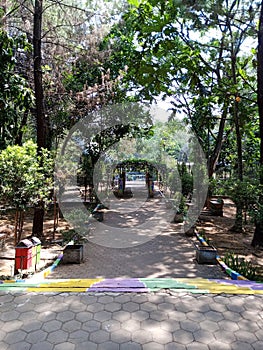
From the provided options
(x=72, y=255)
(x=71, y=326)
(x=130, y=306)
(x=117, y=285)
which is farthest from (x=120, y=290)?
(x=72, y=255)

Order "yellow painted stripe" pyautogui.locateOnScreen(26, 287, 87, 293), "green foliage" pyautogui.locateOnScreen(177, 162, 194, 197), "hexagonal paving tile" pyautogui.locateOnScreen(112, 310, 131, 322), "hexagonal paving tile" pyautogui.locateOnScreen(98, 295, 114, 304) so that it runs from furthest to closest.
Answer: "green foliage" pyautogui.locateOnScreen(177, 162, 194, 197) < "yellow painted stripe" pyautogui.locateOnScreen(26, 287, 87, 293) < "hexagonal paving tile" pyautogui.locateOnScreen(98, 295, 114, 304) < "hexagonal paving tile" pyautogui.locateOnScreen(112, 310, 131, 322)

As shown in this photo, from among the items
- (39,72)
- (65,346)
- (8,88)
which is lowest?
(65,346)

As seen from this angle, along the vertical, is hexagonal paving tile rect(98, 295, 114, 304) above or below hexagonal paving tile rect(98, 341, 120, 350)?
above

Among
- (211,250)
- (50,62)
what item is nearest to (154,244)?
(211,250)

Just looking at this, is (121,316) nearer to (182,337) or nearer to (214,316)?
(182,337)

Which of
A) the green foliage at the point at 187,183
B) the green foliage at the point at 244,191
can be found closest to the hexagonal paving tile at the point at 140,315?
the green foliage at the point at 244,191

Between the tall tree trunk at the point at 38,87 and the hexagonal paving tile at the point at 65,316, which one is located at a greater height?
the tall tree trunk at the point at 38,87

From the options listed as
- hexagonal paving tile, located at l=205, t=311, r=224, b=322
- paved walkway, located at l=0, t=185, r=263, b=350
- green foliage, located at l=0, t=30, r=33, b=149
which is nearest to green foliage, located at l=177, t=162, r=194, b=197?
green foliage, located at l=0, t=30, r=33, b=149

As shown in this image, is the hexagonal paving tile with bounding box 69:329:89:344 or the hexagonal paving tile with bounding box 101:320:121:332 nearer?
the hexagonal paving tile with bounding box 69:329:89:344

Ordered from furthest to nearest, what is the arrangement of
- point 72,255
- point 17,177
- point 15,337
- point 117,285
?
point 72,255, point 17,177, point 117,285, point 15,337

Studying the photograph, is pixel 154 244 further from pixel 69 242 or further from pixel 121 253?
pixel 69 242

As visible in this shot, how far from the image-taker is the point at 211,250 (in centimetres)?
569

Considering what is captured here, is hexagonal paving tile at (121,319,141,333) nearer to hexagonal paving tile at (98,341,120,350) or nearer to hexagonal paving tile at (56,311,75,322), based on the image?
hexagonal paving tile at (98,341,120,350)

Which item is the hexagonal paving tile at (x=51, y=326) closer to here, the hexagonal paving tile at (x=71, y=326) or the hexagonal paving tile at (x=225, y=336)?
the hexagonal paving tile at (x=71, y=326)
